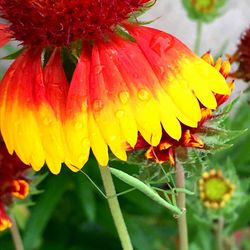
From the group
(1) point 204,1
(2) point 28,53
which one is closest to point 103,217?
(1) point 204,1

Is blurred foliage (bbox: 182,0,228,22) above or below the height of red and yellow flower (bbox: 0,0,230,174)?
below

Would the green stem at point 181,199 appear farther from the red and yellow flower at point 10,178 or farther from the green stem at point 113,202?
the red and yellow flower at point 10,178

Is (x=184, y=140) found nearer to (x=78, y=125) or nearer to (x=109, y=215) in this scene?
(x=78, y=125)

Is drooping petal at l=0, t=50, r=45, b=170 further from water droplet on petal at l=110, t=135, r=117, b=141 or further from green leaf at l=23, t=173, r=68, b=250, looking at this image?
green leaf at l=23, t=173, r=68, b=250

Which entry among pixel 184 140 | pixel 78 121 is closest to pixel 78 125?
pixel 78 121

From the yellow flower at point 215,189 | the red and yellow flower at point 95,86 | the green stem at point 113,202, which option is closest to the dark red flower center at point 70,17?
the red and yellow flower at point 95,86

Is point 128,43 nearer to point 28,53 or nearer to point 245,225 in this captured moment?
point 28,53

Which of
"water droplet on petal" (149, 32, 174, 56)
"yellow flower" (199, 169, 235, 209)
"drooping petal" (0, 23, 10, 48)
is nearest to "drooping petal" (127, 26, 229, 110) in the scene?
"water droplet on petal" (149, 32, 174, 56)
